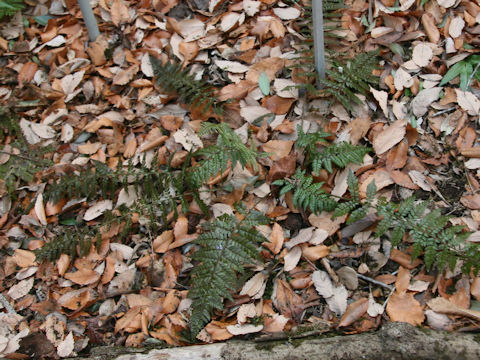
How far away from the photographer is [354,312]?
218 centimetres

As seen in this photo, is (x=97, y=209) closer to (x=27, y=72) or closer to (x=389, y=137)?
(x=27, y=72)

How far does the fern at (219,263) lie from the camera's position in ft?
7.07

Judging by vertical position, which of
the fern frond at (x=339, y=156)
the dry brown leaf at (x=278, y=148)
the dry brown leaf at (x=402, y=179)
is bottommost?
the dry brown leaf at (x=402, y=179)

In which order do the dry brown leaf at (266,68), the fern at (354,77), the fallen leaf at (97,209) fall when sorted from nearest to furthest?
the fern at (354,77)
the fallen leaf at (97,209)
the dry brown leaf at (266,68)

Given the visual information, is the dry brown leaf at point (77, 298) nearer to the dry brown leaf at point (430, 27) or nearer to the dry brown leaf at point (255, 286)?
the dry brown leaf at point (255, 286)

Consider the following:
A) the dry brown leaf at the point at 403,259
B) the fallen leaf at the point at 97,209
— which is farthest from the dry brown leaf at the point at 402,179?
the fallen leaf at the point at 97,209

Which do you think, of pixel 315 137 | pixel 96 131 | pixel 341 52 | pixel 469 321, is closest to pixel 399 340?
pixel 469 321

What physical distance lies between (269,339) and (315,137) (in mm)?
1135

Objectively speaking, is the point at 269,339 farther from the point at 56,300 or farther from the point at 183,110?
the point at 183,110

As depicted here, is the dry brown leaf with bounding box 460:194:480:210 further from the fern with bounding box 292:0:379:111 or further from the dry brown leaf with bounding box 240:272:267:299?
the dry brown leaf with bounding box 240:272:267:299

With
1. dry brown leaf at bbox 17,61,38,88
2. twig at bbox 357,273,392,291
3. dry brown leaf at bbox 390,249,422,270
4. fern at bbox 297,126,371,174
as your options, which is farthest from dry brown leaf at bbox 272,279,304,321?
dry brown leaf at bbox 17,61,38,88

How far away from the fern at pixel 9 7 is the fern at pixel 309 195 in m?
2.54

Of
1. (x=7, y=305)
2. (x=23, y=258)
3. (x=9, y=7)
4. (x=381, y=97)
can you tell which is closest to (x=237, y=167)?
(x=381, y=97)

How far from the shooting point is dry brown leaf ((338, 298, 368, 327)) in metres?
2.16
